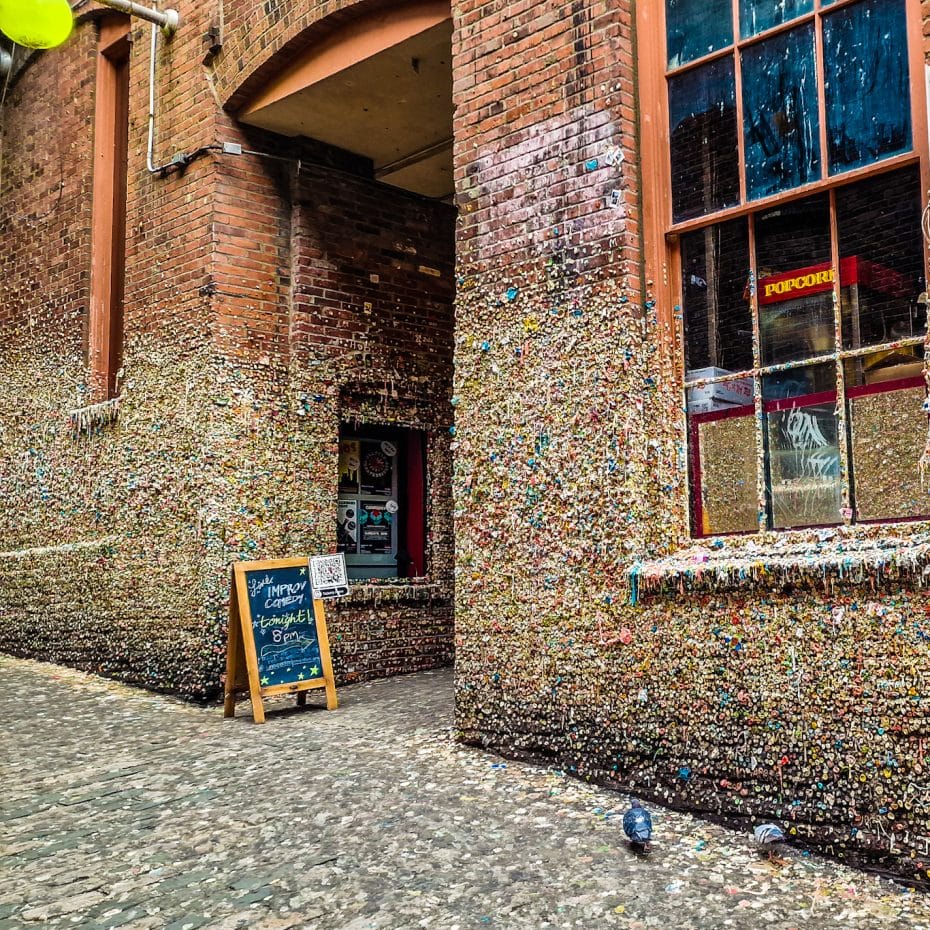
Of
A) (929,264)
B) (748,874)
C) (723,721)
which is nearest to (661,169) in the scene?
(929,264)

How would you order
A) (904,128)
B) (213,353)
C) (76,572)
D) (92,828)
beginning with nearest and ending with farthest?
(904,128)
(92,828)
(213,353)
(76,572)

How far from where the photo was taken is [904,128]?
3881 millimetres

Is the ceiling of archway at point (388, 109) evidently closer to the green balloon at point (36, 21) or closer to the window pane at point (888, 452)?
the green balloon at point (36, 21)

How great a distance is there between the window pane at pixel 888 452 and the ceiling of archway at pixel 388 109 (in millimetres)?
3607

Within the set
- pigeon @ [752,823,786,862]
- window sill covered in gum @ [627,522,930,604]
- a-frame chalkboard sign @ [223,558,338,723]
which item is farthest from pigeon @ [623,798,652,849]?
a-frame chalkboard sign @ [223,558,338,723]

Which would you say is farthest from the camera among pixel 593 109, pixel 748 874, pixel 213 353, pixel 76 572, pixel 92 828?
pixel 76 572

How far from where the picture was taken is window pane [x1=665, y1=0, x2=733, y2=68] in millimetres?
4512

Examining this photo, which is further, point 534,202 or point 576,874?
point 534,202

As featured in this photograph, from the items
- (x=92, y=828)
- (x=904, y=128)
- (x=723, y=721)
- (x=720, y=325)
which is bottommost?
(x=92, y=828)

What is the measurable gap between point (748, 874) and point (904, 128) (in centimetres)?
303

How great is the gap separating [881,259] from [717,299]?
771 millimetres

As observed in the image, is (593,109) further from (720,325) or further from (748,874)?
(748,874)

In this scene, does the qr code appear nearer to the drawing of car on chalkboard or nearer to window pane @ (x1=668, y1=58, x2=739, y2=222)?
the drawing of car on chalkboard

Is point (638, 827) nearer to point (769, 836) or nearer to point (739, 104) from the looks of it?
point (769, 836)
